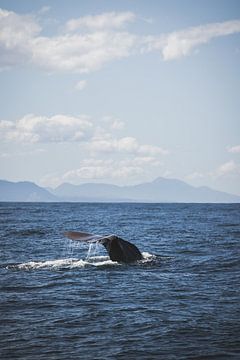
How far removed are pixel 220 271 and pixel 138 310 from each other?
740cm

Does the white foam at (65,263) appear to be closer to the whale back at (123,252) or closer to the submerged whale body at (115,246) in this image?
the whale back at (123,252)

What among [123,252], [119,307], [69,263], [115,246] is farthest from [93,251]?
[119,307]

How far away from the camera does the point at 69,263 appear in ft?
75.2

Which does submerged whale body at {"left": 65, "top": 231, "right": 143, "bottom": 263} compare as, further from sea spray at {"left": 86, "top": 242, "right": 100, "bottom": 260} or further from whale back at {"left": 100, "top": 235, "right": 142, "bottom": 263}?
sea spray at {"left": 86, "top": 242, "right": 100, "bottom": 260}

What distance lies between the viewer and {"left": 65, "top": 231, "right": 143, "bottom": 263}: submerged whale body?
19859mm

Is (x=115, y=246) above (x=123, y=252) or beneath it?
above

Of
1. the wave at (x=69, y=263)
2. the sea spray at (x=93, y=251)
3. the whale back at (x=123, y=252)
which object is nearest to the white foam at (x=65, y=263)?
the wave at (x=69, y=263)

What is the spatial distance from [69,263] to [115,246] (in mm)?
2817

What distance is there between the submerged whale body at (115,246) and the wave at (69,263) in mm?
364

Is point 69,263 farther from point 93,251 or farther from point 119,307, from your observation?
point 119,307

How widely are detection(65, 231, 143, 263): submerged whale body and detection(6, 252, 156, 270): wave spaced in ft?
1.19

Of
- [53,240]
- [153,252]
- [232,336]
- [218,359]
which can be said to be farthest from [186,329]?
[53,240]

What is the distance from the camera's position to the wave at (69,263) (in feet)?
70.8

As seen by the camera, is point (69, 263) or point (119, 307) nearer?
point (119, 307)
